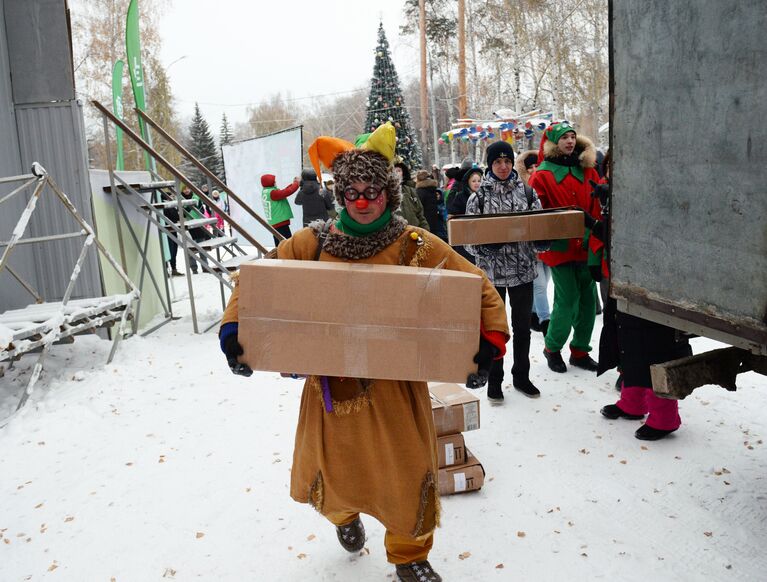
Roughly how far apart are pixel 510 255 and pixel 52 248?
4713mm

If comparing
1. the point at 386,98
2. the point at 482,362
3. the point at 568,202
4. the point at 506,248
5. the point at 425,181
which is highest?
the point at 386,98

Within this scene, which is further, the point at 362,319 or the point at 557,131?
the point at 557,131

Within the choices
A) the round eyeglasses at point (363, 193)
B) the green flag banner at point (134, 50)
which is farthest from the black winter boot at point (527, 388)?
the green flag banner at point (134, 50)

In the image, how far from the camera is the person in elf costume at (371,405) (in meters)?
2.38

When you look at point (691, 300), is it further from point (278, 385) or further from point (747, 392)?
point (278, 385)

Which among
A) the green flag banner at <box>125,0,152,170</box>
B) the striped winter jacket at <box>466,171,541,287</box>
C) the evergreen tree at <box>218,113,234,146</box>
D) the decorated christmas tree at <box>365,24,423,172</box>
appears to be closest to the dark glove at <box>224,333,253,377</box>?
the striped winter jacket at <box>466,171,541,287</box>

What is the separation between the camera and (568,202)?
4.89 metres

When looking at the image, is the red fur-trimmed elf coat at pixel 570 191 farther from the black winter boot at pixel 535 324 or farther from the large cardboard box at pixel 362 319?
the large cardboard box at pixel 362 319

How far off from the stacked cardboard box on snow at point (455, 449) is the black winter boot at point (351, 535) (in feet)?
2.08

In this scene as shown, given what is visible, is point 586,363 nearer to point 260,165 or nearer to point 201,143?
point 260,165

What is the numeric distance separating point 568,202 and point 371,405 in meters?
3.13

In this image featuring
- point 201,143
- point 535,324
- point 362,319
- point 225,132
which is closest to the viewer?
point 362,319

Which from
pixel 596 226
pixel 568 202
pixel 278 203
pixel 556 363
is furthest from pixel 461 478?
pixel 278 203

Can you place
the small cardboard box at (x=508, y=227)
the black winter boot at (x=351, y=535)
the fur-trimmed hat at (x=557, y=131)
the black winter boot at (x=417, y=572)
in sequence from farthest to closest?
the fur-trimmed hat at (x=557, y=131)
the small cardboard box at (x=508, y=227)
the black winter boot at (x=351, y=535)
the black winter boot at (x=417, y=572)
